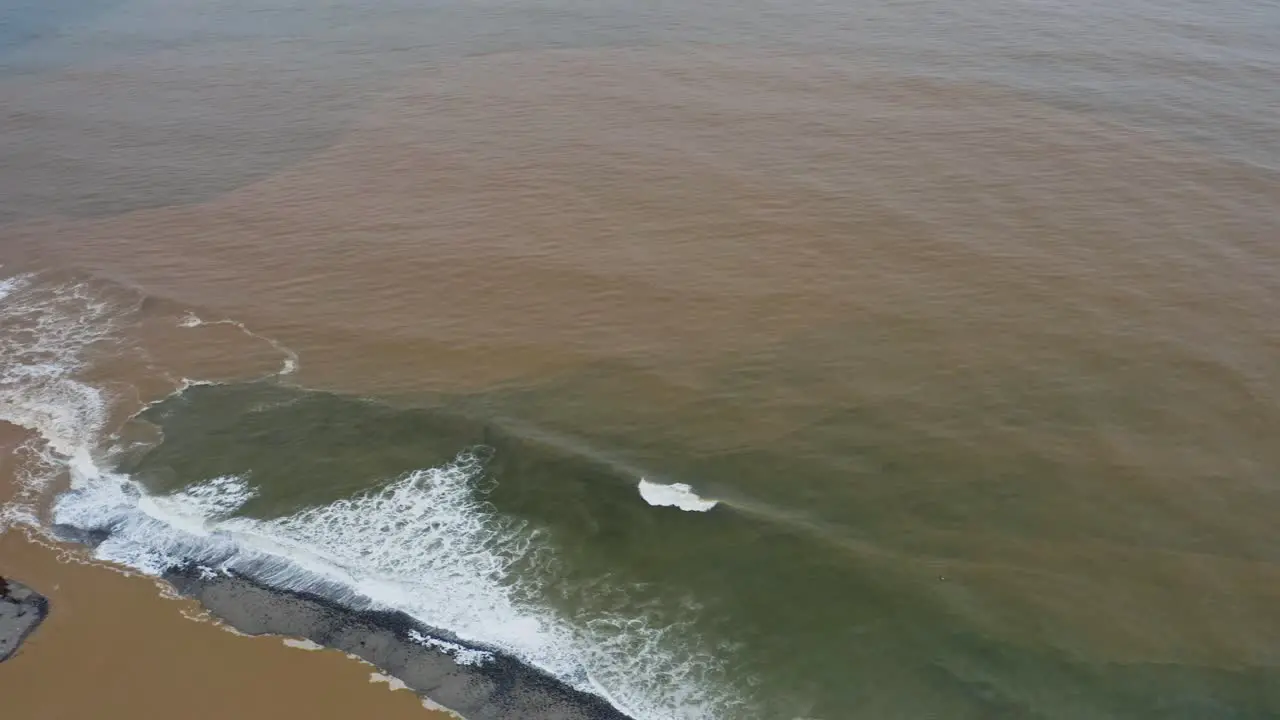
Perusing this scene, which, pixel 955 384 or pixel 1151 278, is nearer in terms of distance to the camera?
pixel 955 384

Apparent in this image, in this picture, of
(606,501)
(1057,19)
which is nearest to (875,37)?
(1057,19)

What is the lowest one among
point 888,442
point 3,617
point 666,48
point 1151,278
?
point 3,617

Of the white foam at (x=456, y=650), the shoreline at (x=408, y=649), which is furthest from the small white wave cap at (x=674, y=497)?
the white foam at (x=456, y=650)

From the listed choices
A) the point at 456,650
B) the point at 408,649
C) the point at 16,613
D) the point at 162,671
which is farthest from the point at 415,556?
the point at 16,613

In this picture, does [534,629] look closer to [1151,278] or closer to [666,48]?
[1151,278]

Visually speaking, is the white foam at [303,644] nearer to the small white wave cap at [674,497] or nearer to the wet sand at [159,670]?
the wet sand at [159,670]

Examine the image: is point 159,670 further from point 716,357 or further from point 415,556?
point 716,357
